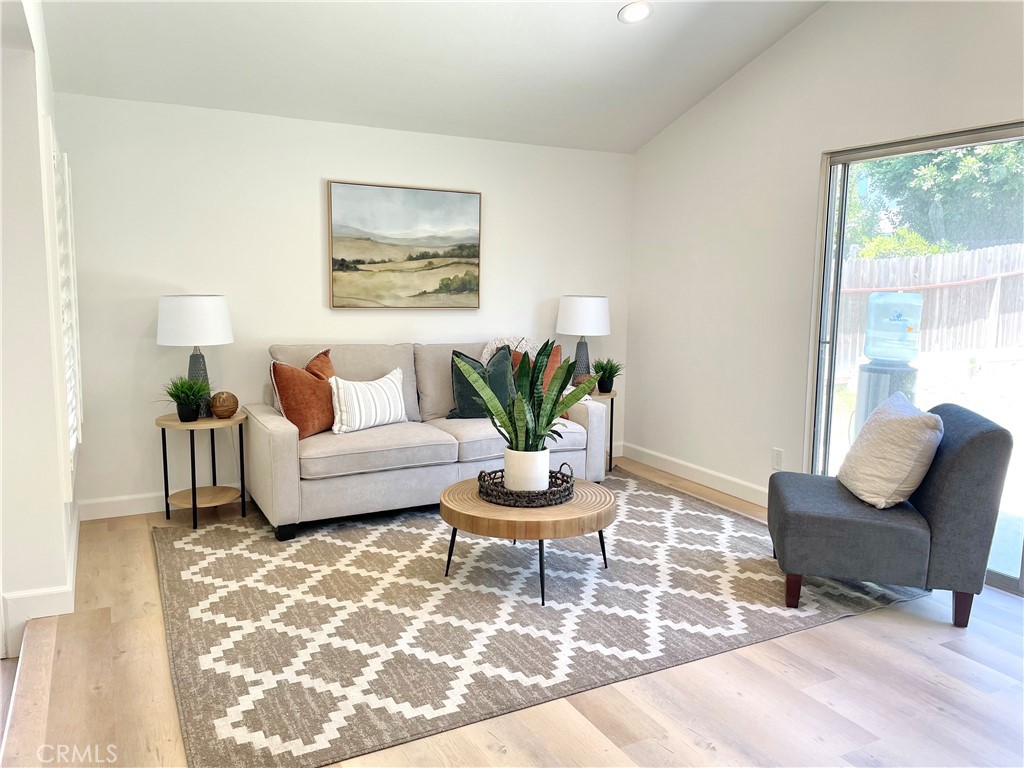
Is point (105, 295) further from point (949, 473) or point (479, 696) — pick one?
point (949, 473)

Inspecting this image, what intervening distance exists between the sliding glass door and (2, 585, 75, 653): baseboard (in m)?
3.65

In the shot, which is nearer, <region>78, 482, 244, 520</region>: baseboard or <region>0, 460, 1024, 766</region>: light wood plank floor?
<region>0, 460, 1024, 766</region>: light wood plank floor

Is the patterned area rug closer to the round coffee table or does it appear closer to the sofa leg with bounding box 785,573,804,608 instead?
the sofa leg with bounding box 785,573,804,608

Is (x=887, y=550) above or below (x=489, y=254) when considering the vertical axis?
below

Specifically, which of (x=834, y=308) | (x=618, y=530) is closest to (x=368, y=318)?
(x=618, y=530)

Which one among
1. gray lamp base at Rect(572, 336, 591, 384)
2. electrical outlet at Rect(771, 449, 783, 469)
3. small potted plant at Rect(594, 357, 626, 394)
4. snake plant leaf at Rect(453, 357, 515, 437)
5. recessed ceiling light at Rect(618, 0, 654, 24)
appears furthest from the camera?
gray lamp base at Rect(572, 336, 591, 384)

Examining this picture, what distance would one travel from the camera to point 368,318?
183 inches

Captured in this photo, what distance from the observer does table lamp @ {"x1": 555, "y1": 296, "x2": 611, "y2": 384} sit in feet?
16.2

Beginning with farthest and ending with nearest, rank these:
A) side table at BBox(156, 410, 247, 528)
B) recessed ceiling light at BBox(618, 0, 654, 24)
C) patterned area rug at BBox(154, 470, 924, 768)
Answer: side table at BBox(156, 410, 247, 528) < recessed ceiling light at BBox(618, 0, 654, 24) < patterned area rug at BBox(154, 470, 924, 768)

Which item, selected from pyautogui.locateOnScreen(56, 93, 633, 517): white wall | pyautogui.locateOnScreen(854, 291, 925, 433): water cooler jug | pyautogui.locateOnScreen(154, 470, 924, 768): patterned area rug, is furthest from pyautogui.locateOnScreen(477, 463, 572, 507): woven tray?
pyautogui.locateOnScreen(56, 93, 633, 517): white wall

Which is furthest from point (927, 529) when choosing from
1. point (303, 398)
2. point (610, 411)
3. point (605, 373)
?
point (303, 398)

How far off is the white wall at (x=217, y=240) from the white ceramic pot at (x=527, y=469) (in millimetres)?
1904

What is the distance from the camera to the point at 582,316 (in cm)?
493

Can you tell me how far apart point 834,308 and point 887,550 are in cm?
154
